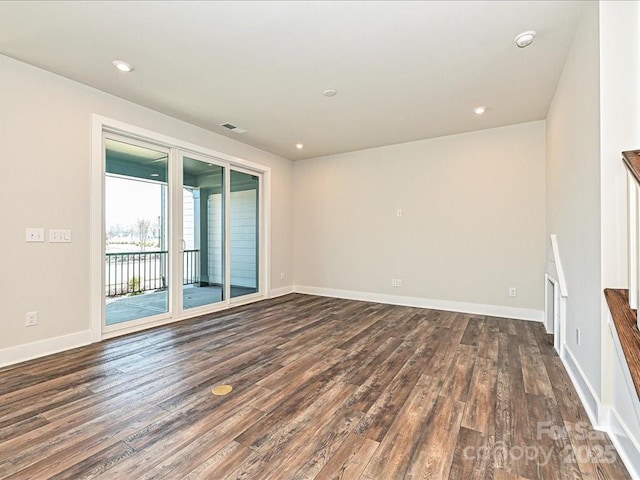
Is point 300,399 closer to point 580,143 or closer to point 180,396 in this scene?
point 180,396

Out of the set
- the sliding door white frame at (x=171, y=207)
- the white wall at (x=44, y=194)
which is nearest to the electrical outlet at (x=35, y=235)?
the white wall at (x=44, y=194)

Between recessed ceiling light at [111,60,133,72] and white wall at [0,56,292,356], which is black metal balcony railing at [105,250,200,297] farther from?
recessed ceiling light at [111,60,133,72]

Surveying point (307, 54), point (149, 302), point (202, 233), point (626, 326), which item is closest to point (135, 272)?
point (149, 302)

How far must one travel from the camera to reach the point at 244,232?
17.8ft

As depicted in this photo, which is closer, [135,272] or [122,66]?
[122,66]

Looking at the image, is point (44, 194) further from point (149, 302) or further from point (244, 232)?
point (244, 232)

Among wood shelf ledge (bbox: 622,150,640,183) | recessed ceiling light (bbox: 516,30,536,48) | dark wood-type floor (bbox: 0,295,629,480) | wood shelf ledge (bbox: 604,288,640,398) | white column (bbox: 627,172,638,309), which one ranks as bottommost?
dark wood-type floor (bbox: 0,295,629,480)

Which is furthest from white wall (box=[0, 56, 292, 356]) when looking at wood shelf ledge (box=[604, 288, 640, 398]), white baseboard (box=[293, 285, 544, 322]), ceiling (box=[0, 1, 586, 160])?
wood shelf ledge (box=[604, 288, 640, 398])

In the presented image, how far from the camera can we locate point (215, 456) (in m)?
1.58

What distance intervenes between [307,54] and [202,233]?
2.99 meters

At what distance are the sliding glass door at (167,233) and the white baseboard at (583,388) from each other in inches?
168

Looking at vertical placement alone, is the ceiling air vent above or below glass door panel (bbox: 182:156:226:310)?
above

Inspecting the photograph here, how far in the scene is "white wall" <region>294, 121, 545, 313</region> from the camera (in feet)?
14.1

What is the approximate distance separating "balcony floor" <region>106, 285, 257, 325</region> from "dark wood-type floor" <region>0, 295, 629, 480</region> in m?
0.49
